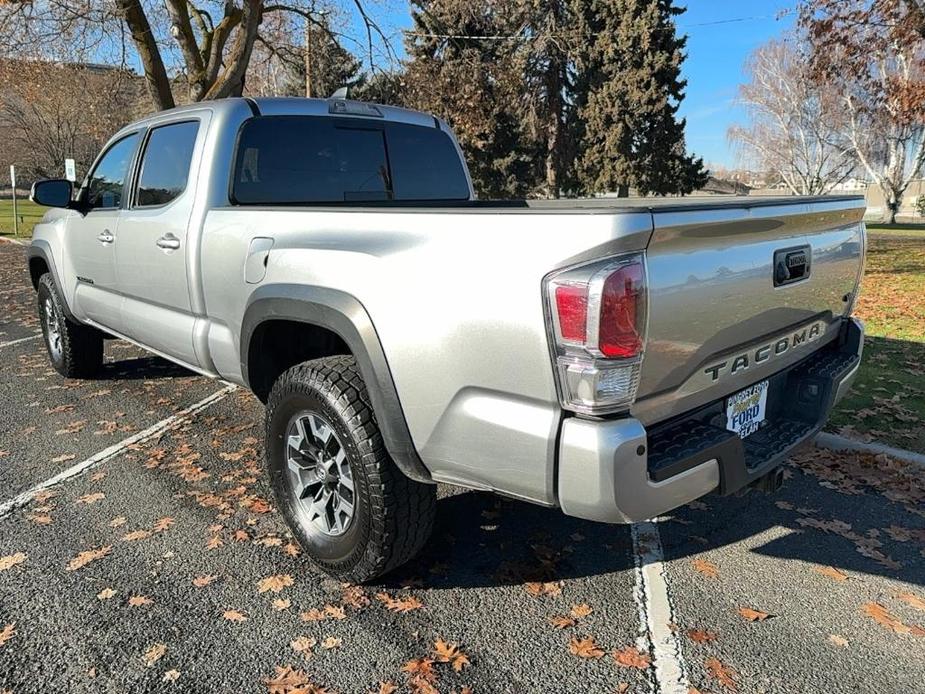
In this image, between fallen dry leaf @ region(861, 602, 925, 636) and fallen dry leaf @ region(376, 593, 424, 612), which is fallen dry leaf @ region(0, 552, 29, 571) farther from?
fallen dry leaf @ region(861, 602, 925, 636)

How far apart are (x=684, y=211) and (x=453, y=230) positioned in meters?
0.73

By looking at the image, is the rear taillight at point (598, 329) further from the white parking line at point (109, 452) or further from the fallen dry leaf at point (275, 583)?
the white parking line at point (109, 452)

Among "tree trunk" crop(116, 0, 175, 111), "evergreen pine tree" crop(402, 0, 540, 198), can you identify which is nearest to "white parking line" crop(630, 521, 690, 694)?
"tree trunk" crop(116, 0, 175, 111)

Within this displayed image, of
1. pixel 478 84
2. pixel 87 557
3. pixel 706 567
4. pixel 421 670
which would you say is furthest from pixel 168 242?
pixel 478 84

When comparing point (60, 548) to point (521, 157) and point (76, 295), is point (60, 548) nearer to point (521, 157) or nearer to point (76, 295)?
point (76, 295)

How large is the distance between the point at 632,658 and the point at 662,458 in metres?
0.82

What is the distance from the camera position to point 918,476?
13.5 ft

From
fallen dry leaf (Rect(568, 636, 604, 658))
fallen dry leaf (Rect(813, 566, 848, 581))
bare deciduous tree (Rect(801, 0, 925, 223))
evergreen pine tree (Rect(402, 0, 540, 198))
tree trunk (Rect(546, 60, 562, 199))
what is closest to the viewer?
fallen dry leaf (Rect(568, 636, 604, 658))

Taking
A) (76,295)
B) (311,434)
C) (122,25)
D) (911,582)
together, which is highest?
(122,25)

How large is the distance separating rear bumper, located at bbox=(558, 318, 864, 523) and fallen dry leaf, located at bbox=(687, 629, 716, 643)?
24.9 inches

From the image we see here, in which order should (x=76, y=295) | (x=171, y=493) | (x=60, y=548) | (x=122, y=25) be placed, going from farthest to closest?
(x=122, y=25) → (x=76, y=295) → (x=171, y=493) → (x=60, y=548)

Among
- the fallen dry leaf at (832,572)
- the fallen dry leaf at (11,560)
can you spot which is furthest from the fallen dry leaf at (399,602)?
the fallen dry leaf at (832,572)

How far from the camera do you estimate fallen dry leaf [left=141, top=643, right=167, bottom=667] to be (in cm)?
253

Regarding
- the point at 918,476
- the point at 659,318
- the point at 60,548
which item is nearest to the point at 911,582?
the point at 918,476
